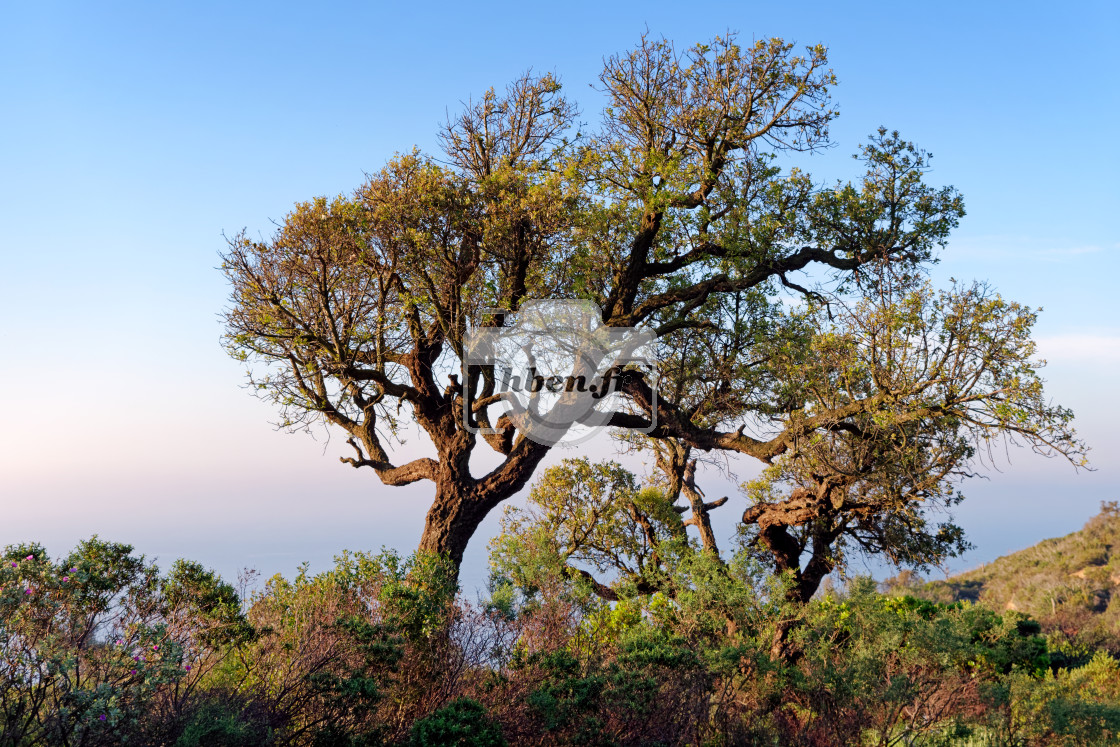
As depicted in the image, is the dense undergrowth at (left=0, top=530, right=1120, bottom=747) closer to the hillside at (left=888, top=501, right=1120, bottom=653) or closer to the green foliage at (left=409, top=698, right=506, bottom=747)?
the green foliage at (left=409, top=698, right=506, bottom=747)

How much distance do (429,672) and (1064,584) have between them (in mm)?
24508

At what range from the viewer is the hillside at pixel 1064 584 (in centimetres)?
1960

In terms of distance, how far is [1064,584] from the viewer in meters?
25.3

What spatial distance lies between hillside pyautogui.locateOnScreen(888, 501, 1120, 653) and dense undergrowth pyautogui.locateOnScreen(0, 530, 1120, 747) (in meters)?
8.75

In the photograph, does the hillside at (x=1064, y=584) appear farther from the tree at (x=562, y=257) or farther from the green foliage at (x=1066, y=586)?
the tree at (x=562, y=257)

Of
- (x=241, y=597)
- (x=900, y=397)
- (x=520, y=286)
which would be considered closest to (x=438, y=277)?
(x=520, y=286)

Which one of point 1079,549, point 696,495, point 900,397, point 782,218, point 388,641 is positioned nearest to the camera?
point 388,641

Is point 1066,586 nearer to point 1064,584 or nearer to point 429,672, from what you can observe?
point 1064,584

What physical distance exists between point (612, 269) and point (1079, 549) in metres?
25.9

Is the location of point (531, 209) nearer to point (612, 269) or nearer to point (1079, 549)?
point (612, 269)

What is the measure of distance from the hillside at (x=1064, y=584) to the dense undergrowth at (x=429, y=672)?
875cm

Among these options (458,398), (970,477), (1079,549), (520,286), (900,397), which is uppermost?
(520,286)

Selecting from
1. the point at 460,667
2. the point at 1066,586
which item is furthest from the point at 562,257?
the point at 1066,586

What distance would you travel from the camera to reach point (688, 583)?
40.1ft
